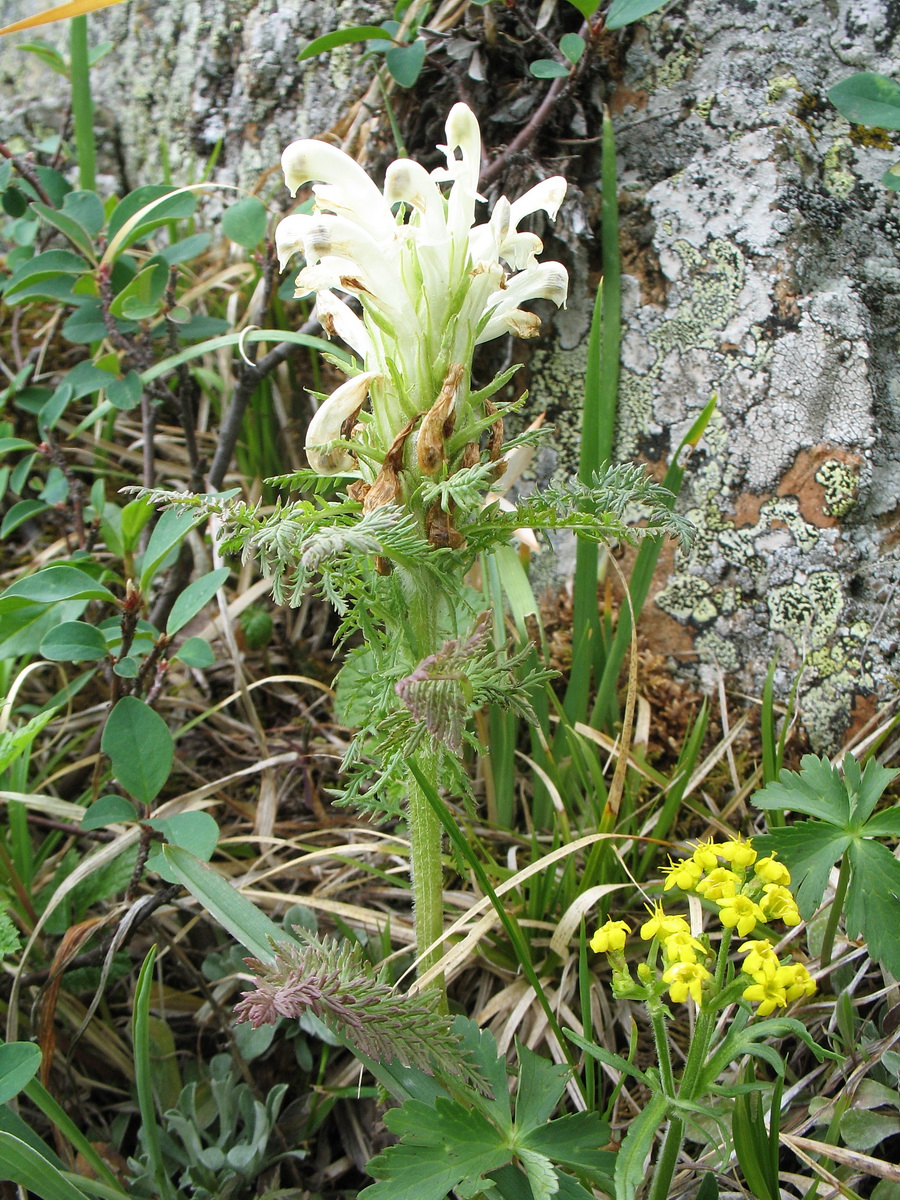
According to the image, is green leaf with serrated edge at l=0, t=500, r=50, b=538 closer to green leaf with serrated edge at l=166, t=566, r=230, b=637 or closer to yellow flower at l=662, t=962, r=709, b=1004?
green leaf with serrated edge at l=166, t=566, r=230, b=637

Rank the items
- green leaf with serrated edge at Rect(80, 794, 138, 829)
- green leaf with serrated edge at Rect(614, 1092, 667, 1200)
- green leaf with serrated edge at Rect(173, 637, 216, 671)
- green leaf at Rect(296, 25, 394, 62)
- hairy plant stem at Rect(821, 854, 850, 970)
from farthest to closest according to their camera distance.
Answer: green leaf at Rect(296, 25, 394, 62), green leaf with serrated edge at Rect(173, 637, 216, 671), green leaf with serrated edge at Rect(80, 794, 138, 829), hairy plant stem at Rect(821, 854, 850, 970), green leaf with serrated edge at Rect(614, 1092, 667, 1200)

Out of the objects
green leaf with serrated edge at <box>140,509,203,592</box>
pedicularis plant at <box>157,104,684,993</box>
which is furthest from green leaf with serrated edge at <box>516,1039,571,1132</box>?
green leaf with serrated edge at <box>140,509,203,592</box>

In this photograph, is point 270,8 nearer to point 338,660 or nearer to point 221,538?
point 338,660

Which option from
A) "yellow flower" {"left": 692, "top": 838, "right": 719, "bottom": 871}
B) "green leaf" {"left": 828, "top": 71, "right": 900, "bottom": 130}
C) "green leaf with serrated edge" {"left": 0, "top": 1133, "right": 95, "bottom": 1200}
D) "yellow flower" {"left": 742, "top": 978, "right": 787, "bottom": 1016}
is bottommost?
"green leaf with serrated edge" {"left": 0, "top": 1133, "right": 95, "bottom": 1200}

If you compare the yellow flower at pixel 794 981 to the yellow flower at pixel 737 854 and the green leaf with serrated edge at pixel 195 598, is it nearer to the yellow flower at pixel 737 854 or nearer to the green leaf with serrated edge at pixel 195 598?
the yellow flower at pixel 737 854

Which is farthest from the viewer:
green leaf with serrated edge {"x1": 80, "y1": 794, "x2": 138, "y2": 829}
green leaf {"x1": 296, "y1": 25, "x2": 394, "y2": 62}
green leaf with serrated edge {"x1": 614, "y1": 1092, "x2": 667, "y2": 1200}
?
green leaf {"x1": 296, "y1": 25, "x2": 394, "y2": 62}

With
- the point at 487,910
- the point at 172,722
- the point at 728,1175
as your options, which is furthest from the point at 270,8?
the point at 728,1175

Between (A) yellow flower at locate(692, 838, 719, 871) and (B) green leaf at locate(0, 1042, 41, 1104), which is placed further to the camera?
(B) green leaf at locate(0, 1042, 41, 1104)
